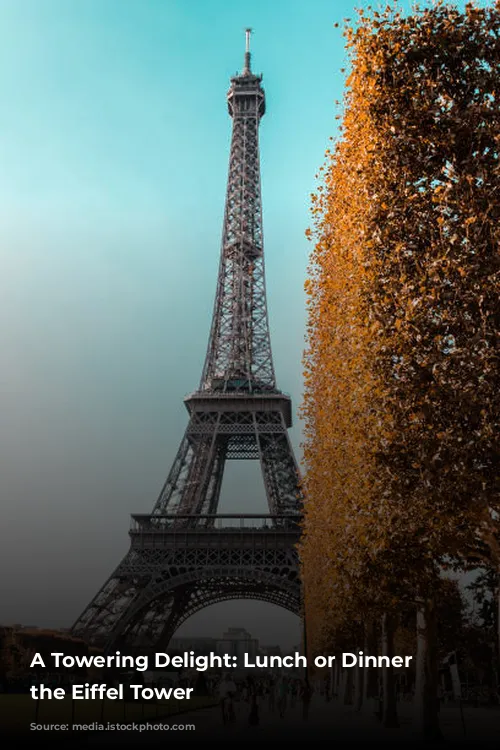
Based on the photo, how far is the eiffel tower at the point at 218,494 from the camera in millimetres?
62094

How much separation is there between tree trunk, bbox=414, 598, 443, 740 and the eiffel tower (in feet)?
125

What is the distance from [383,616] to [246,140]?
209ft

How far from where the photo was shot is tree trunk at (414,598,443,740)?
21.6 meters

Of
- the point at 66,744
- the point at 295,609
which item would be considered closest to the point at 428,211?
the point at 66,744

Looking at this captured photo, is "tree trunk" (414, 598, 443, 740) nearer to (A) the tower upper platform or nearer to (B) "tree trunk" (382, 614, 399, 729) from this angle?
(B) "tree trunk" (382, 614, 399, 729)

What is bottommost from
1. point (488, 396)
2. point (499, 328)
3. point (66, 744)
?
point (66, 744)

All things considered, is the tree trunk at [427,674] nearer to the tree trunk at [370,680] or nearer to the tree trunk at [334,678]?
the tree trunk at [370,680]

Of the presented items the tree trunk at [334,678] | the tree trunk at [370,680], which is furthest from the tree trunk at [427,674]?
the tree trunk at [334,678]

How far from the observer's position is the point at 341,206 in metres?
21.3

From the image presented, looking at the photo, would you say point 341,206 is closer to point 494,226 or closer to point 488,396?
point 494,226

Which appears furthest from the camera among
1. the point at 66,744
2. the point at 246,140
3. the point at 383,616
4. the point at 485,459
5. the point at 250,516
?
the point at 246,140

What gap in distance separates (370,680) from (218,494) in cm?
3641

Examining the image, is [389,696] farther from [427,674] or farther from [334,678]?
[334,678]

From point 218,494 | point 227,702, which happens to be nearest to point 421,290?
point 227,702
